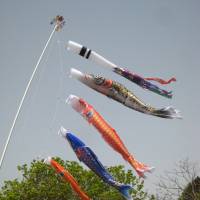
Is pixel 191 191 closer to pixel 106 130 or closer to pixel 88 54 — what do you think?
pixel 106 130

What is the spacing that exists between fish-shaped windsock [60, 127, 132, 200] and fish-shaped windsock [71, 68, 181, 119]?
1.40 meters

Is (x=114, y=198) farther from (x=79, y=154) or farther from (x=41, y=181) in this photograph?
(x=79, y=154)

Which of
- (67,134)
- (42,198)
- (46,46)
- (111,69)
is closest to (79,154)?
(67,134)

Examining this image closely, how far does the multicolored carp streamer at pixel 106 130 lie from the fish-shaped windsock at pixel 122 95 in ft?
1.73

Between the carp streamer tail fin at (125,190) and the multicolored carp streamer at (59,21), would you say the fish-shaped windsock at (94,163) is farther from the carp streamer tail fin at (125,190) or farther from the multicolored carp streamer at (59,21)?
the multicolored carp streamer at (59,21)

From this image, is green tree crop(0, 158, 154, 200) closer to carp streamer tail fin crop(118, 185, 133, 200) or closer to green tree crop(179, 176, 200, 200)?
green tree crop(179, 176, 200, 200)

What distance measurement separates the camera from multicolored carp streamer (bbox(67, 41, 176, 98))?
979cm

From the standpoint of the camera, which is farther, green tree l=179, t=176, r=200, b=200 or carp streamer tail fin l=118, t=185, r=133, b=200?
green tree l=179, t=176, r=200, b=200

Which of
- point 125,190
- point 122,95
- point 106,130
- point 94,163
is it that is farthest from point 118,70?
point 125,190

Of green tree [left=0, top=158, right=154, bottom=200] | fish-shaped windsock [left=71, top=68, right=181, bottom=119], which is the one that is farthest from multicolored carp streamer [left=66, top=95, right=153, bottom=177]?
green tree [left=0, top=158, right=154, bottom=200]

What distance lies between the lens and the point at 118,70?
10250mm

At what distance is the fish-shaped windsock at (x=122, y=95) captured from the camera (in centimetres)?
981

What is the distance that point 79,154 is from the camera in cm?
997

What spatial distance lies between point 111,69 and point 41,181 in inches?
501
